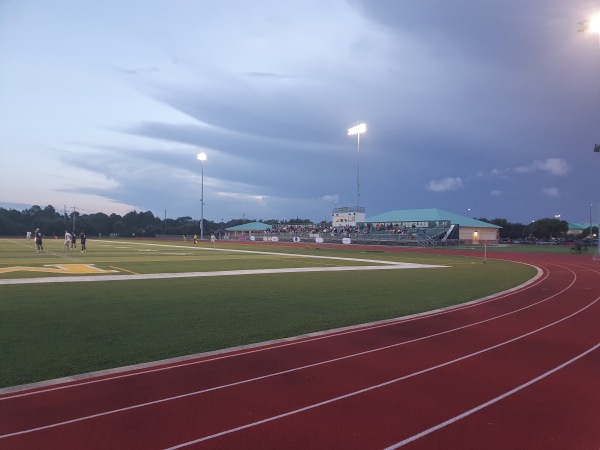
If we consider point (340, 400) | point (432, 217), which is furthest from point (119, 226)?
point (340, 400)

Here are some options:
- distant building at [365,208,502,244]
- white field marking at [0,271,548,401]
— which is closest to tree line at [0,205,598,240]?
distant building at [365,208,502,244]

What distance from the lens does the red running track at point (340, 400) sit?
14.5ft

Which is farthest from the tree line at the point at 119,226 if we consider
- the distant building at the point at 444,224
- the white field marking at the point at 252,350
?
the white field marking at the point at 252,350

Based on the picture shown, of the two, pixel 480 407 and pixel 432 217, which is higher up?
pixel 432 217

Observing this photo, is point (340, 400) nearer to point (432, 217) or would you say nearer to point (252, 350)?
point (252, 350)

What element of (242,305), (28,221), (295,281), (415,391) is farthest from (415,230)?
(28,221)

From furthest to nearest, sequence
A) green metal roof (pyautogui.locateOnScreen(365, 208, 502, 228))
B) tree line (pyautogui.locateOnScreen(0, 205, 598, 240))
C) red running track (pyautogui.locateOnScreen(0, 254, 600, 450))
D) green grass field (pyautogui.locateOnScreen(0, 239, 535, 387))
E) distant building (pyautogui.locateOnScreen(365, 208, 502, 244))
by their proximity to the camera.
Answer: tree line (pyautogui.locateOnScreen(0, 205, 598, 240)) → green metal roof (pyautogui.locateOnScreen(365, 208, 502, 228)) → distant building (pyautogui.locateOnScreen(365, 208, 502, 244)) → green grass field (pyautogui.locateOnScreen(0, 239, 535, 387)) → red running track (pyautogui.locateOnScreen(0, 254, 600, 450))

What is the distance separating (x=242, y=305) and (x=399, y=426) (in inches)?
289

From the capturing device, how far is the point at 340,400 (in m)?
5.35

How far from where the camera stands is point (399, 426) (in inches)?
185

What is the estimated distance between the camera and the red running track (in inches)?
174

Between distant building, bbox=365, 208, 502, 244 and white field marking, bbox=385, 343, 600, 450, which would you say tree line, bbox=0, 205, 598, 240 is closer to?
distant building, bbox=365, 208, 502, 244

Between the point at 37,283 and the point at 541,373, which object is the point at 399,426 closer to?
the point at 541,373

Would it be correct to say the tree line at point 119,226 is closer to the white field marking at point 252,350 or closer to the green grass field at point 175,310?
the green grass field at point 175,310
